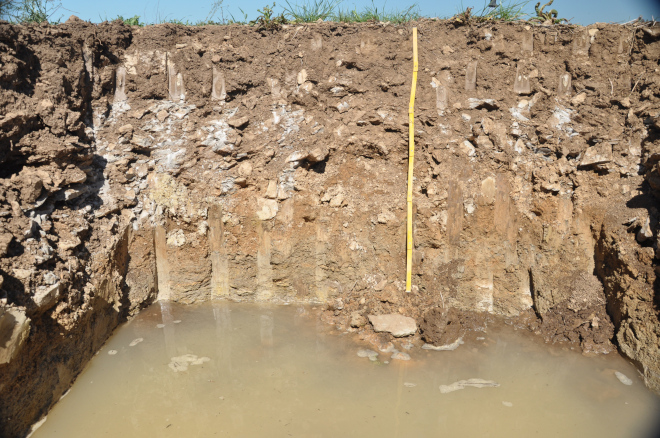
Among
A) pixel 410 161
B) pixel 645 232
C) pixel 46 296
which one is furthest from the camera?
pixel 410 161

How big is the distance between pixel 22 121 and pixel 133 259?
1.63 metres

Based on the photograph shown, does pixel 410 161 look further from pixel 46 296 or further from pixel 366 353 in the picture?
pixel 46 296

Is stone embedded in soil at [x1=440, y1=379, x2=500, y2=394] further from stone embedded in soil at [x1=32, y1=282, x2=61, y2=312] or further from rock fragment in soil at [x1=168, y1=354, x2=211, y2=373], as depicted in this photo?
stone embedded in soil at [x1=32, y1=282, x2=61, y2=312]

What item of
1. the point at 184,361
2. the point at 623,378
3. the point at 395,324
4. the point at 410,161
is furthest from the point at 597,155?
the point at 184,361

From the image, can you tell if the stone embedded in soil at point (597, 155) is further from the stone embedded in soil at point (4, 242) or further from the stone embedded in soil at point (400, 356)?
the stone embedded in soil at point (4, 242)

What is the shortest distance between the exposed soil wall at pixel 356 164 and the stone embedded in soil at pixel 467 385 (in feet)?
2.02

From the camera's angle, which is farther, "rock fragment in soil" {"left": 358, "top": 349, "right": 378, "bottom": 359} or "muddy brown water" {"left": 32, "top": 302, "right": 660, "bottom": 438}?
"rock fragment in soil" {"left": 358, "top": 349, "right": 378, "bottom": 359}

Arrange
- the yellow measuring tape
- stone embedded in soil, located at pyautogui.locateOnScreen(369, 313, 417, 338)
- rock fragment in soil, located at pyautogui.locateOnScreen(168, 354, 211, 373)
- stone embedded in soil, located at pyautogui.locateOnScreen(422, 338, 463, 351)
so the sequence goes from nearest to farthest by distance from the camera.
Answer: rock fragment in soil, located at pyautogui.locateOnScreen(168, 354, 211, 373)
stone embedded in soil, located at pyautogui.locateOnScreen(422, 338, 463, 351)
stone embedded in soil, located at pyautogui.locateOnScreen(369, 313, 417, 338)
the yellow measuring tape

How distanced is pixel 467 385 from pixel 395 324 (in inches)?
36.9

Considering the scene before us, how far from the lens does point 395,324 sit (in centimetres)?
469

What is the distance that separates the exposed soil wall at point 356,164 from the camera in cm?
463

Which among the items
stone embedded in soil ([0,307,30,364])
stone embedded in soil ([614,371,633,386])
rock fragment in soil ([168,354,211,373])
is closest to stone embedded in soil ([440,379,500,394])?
stone embedded in soil ([614,371,633,386])

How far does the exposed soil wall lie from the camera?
4634 mm

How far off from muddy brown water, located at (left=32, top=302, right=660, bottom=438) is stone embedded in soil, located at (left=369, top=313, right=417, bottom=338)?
0.16 metres
